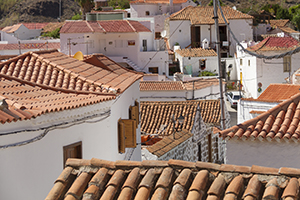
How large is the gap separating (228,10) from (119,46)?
59.2ft

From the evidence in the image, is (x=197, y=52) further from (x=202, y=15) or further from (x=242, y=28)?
(x=242, y=28)

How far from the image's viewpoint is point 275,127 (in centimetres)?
959

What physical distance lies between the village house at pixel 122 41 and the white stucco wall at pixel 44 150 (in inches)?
1188

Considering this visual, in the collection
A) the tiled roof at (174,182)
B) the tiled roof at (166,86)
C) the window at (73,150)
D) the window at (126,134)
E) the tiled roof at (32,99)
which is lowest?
the tiled roof at (166,86)

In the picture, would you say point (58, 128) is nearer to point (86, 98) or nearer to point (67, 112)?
point (67, 112)

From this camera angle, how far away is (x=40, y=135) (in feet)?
25.9

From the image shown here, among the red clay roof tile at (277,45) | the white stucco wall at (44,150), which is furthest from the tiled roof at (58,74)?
the red clay roof tile at (277,45)

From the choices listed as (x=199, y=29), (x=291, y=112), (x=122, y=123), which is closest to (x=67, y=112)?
(x=122, y=123)

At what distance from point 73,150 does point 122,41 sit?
33.5 m

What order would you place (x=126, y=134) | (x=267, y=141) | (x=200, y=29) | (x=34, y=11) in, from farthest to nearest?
(x=34, y=11), (x=200, y=29), (x=126, y=134), (x=267, y=141)

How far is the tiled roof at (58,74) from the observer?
1092 centimetres

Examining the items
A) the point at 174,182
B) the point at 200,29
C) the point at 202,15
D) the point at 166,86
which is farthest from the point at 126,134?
the point at 202,15

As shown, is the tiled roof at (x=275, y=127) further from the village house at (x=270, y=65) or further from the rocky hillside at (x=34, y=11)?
the rocky hillside at (x=34, y=11)

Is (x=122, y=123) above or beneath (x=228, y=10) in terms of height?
beneath
